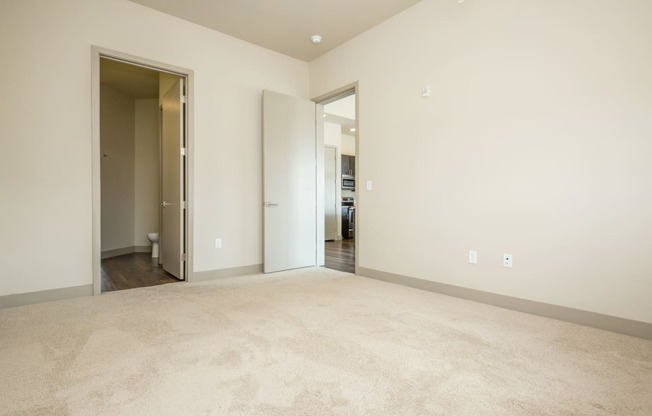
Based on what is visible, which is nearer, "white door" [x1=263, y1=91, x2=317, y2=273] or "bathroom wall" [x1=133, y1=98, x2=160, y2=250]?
"white door" [x1=263, y1=91, x2=317, y2=273]

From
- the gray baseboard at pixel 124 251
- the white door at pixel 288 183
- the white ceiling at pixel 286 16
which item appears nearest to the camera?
the white ceiling at pixel 286 16

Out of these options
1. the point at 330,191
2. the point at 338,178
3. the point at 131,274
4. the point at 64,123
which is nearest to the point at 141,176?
the point at 131,274

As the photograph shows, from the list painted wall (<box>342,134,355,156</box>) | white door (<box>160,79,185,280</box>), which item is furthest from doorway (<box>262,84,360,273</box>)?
painted wall (<box>342,134,355,156</box>)

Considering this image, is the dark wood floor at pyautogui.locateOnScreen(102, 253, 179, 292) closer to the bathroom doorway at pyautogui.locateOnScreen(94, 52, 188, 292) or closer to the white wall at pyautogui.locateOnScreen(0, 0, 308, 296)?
the bathroom doorway at pyautogui.locateOnScreen(94, 52, 188, 292)

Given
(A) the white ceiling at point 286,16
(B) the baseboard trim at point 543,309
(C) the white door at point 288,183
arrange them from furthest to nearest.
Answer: (C) the white door at point 288,183, (A) the white ceiling at point 286,16, (B) the baseboard trim at point 543,309

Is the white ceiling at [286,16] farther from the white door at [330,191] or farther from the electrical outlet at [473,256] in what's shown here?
the white door at [330,191]

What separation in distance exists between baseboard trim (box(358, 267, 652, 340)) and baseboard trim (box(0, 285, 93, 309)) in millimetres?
3161

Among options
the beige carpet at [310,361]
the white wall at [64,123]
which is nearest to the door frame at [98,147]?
the white wall at [64,123]

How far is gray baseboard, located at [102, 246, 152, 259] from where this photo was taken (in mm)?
5473

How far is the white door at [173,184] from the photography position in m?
3.73

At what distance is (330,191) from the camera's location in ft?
25.3

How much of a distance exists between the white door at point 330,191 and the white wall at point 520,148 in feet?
12.5

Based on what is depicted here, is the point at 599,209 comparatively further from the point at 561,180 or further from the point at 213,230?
the point at 213,230

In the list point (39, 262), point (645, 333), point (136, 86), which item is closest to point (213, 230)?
point (39, 262)
